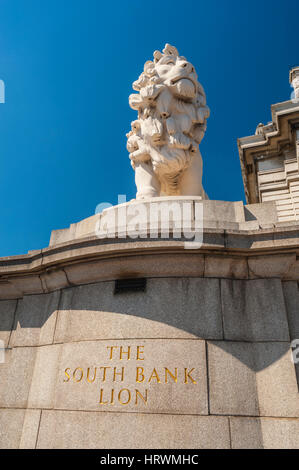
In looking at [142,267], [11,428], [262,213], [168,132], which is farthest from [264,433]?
[168,132]

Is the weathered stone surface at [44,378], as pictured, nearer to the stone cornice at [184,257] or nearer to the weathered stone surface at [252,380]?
the stone cornice at [184,257]

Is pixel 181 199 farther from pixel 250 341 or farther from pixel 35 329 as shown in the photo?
pixel 35 329

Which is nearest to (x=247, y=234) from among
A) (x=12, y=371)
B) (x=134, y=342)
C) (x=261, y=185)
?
(x=134, y=342)

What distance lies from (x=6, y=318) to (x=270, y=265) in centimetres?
463

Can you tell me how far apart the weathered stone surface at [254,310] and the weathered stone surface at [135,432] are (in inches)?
44.0

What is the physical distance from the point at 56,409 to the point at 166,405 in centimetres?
154

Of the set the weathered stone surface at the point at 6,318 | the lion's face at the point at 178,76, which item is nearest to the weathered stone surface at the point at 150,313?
the weathered stone surface at the point at 6,318

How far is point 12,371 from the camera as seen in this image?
5.11m

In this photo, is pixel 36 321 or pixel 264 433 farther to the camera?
pixel 36 321

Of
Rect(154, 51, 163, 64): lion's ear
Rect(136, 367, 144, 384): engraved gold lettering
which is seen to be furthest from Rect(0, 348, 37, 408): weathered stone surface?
Rect(154, 51, 163, 64): lion's ear

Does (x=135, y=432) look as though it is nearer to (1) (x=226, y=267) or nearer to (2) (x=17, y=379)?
(2) (x=17, y=379)

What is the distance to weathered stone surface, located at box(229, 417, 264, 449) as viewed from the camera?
3.79 meters

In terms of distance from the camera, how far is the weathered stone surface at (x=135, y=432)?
3855mm

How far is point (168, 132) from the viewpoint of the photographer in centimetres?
732
